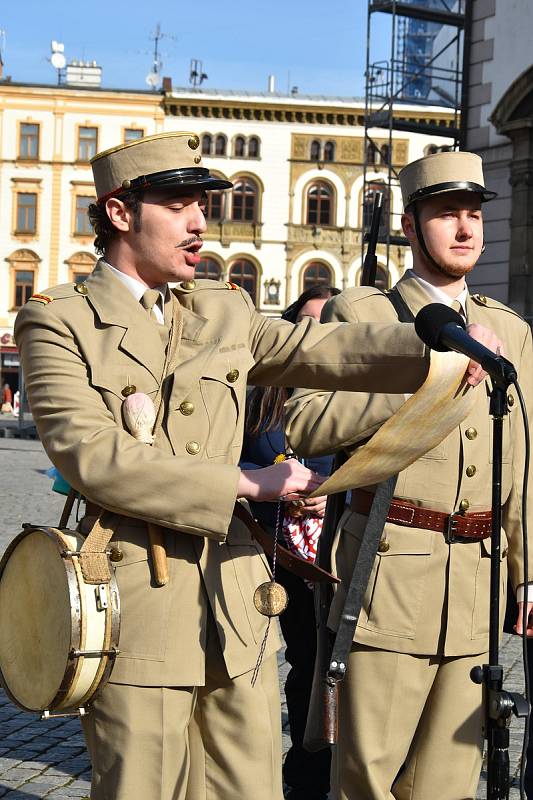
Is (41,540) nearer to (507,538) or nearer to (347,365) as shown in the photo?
(347,365)

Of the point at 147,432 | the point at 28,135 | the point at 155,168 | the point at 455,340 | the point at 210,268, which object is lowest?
the point at 147,432

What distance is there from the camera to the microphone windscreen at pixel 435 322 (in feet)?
8.50

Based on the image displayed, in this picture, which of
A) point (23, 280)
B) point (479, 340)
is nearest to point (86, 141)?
point (23, 280)

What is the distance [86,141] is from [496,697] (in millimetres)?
49495

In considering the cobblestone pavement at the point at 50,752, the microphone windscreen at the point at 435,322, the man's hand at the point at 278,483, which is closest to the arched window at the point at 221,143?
the cobblestone pavement at the point at 50,752

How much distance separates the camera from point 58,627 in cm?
276

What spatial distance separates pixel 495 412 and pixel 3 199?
4991 centimetres

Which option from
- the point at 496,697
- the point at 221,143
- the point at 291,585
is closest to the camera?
A: the point at 496,697

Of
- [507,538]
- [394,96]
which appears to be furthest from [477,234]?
[394,96]

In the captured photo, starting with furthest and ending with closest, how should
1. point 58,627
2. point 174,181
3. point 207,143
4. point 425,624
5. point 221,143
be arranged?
point 221,143 < point 207,143 < point 425,624 < point 174,181 < point 58,627

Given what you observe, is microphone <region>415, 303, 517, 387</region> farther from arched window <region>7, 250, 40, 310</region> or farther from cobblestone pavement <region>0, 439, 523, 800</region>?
arched window <region>7, 250, 40, 310</region>

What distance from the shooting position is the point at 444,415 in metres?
2.80

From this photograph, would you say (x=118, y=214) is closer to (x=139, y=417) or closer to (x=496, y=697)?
(x=139, y=417)

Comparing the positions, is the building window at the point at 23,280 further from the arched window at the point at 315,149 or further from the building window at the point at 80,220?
the arched window at the point at 315,149
